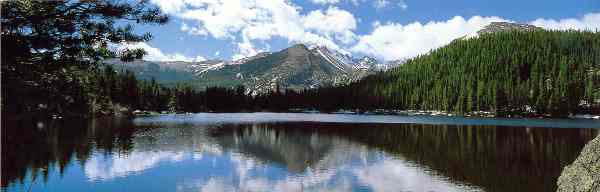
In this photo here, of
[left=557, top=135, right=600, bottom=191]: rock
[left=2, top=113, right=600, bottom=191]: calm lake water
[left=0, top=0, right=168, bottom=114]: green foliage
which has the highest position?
[left=0, top=0, right=168, bottom=114]: green foliage

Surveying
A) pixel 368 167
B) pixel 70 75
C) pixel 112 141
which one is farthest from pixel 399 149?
pixel 70 75

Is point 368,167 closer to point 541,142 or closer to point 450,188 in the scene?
point 450,188

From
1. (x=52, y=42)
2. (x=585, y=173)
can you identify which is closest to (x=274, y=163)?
(x=585, y=173)

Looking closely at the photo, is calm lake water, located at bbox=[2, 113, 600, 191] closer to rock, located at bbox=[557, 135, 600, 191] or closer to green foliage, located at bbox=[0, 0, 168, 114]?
rock, located at bbox=[557, 135, 600, 191]

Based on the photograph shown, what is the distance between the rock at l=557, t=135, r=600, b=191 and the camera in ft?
68.8

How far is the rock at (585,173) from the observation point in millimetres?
20969

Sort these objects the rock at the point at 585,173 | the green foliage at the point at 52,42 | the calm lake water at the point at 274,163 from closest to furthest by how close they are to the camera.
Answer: the green foliage at the point at 52,42
the rock at the point at 585,173
the calm lake water at the point at 274,163

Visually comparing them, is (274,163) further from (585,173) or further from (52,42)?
(52,42)

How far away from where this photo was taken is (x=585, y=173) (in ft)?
72.4

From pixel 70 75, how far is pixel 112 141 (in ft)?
230

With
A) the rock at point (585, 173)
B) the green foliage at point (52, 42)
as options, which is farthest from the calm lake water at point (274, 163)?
the green foliage at point (52, 42)

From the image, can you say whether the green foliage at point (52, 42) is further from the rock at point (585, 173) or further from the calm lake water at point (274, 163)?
the calm lake water at point (274, 163)

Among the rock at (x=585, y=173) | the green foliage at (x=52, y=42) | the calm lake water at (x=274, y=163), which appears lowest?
the calm lake water at (x=274, y=163)

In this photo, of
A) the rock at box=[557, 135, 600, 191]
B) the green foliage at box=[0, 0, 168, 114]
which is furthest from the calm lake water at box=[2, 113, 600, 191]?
the green foliage at box=[0, 0, 168, 114]
